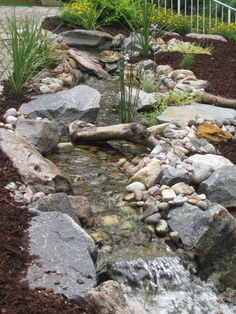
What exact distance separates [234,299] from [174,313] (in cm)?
48

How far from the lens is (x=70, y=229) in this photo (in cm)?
393

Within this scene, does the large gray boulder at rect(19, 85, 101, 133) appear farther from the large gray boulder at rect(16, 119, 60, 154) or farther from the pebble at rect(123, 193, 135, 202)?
the pebble at rect(123, 193, 135, 202)

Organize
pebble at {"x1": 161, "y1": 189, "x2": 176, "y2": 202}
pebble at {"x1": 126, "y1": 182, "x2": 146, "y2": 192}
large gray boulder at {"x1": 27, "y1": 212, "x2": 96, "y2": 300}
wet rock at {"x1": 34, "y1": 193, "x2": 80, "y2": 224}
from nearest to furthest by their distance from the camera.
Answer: large gray boulder at {"x1": 27, "y1": 212, "x2": 96, "y2": 300}, wet rock at {"x1": 34, "y1": 193, "x2": 80, "y2": 224}, pebble at {"x1": 161, "y1": 189, "x2": 176, "y2": 202}, pebble at {"x1": 126, "y1": 182, "x2": 146, "y2": 192}

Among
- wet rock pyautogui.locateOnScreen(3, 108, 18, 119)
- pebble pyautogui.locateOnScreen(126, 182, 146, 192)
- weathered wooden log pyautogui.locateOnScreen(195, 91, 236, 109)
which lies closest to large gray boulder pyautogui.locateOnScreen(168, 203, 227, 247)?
pebble pyautogui.locateOnScreen(126, 182, 146, 192)

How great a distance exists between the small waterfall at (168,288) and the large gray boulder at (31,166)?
2.83ft

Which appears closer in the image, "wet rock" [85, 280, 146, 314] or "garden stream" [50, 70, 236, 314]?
"wet rock" [85, 280, 146, 314]

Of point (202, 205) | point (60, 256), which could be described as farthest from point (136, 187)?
point (60, 256)

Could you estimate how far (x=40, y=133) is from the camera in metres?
5.67

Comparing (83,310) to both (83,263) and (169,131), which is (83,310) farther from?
(169,131)

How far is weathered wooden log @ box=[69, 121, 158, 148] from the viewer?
5832 mm

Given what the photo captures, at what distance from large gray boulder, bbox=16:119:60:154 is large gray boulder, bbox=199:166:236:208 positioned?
1.46 meters

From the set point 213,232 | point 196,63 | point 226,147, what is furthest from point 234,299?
point 196,63

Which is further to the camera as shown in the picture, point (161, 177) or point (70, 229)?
point (161, 177)

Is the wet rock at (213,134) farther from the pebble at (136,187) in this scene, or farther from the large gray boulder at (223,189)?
the pebble at (136,187)
